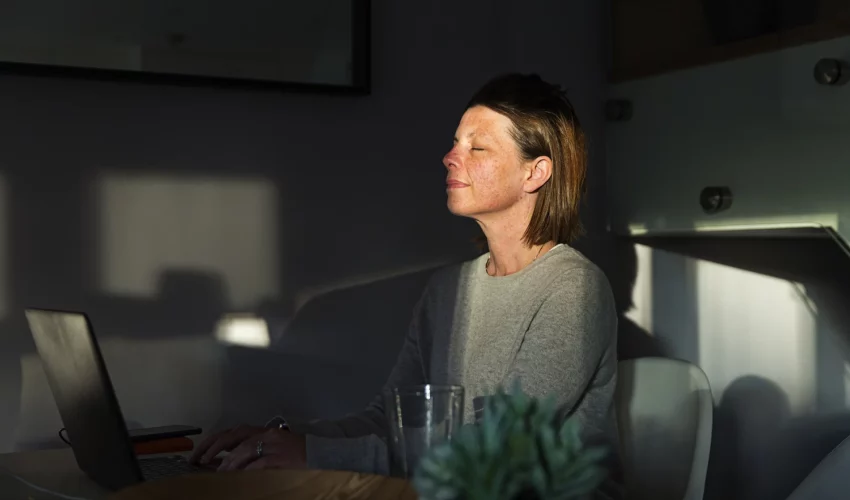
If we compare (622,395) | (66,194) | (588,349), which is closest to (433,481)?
(588,349)

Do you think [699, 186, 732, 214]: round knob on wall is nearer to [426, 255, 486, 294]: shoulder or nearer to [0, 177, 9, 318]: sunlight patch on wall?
[426, 255, 486, 294]: shoulder

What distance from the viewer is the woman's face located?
1622 mm

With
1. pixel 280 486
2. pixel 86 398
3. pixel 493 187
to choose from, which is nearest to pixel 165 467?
pixel 86 398

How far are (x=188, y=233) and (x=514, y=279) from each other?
2.30 feet

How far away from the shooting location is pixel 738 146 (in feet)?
6.34

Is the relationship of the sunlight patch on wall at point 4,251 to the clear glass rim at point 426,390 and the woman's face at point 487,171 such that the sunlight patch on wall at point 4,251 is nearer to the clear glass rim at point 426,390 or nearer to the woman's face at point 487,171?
the woman's face at point 487,171

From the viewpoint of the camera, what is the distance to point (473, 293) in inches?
66.3

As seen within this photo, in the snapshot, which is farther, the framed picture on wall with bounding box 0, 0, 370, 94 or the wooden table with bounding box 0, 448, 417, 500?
the framed picture on wall with bounding box 0, 0, 370, 94

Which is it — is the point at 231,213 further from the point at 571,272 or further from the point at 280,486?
the point at 280,486

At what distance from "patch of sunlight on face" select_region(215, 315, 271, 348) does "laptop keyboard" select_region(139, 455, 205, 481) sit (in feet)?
1.91

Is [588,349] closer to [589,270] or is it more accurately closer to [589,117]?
[589,270]

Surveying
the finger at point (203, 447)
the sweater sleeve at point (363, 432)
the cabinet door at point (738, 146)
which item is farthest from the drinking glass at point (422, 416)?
the cabinet door at point (738, 146)

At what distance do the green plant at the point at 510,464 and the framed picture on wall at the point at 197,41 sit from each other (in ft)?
4.68

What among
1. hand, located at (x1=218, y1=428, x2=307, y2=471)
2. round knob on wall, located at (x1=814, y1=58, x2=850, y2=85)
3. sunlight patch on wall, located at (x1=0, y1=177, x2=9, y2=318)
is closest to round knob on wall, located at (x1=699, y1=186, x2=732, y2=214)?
round knob on wall, located at (x1=814, y1=58, x2=850, y2=85)
